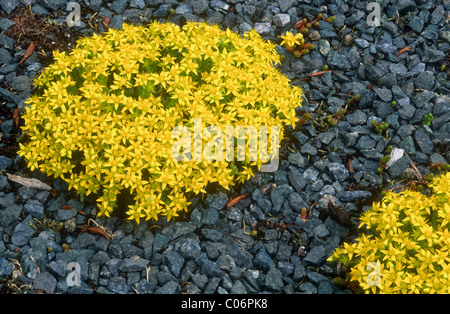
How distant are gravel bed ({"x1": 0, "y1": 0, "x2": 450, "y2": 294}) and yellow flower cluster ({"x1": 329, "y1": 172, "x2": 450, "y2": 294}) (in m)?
0.51

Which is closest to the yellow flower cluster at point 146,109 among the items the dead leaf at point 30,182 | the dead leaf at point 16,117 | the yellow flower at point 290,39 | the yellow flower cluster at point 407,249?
the dead leaf at point 30,182

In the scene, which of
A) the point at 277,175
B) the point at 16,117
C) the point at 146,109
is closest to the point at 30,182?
the point at 16,117

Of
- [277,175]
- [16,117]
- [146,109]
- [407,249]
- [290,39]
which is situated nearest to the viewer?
[407,249]

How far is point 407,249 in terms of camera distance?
155 inches

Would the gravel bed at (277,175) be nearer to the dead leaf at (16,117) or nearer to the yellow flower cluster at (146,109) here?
the dead leaf at (16,117)

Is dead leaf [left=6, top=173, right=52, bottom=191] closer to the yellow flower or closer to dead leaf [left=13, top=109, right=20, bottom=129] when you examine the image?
dead leaf [left=13, top=109, right=20, bottom=129]

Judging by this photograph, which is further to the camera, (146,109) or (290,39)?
(290,39)

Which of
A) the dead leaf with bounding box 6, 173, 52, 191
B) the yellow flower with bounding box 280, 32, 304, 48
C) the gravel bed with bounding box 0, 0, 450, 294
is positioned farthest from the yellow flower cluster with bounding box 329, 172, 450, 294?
the dead leaf with bounding box 6, 173, 52, 191

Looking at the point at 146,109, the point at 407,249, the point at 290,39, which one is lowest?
the point at 407,249

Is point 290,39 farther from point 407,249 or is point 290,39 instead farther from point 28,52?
point 28,52

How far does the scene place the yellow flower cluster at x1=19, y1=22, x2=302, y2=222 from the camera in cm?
435

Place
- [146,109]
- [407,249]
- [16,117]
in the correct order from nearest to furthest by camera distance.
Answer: [407,249], [146,109], [16,117]

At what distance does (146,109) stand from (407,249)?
278 cm

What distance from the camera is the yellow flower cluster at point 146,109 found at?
4.35 meters
